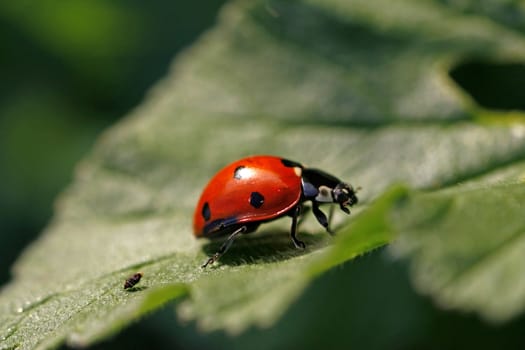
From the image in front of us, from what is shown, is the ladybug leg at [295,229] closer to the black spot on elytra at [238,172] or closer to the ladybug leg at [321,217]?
the ladybug leg at [321,217]

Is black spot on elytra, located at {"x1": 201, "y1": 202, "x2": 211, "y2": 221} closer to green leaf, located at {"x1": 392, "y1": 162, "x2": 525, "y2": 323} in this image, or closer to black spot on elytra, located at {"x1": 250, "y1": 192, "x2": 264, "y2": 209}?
black spot on elytra, located at {"x1": 250, "y1": 192, "x2": 264, "y2": 209}

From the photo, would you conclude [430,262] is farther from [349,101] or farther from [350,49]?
[350,49]

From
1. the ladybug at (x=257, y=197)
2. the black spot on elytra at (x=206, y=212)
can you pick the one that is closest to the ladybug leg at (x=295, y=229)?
the ladybug at (x=257, y=197)

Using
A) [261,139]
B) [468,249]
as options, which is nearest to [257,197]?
[261,139]

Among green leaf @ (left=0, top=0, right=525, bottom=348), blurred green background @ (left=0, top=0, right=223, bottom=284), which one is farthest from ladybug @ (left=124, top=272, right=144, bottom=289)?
blurred green background @ (left=0, top=0, right=223, bottom=284)

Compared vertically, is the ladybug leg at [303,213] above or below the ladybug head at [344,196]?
below

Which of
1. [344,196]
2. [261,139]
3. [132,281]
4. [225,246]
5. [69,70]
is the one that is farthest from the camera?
[69,70]

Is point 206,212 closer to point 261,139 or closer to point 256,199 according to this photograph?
point 256,199
